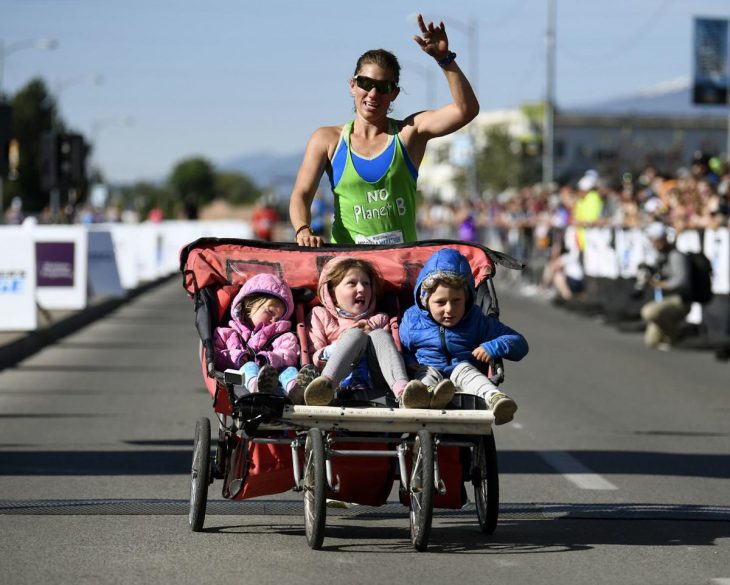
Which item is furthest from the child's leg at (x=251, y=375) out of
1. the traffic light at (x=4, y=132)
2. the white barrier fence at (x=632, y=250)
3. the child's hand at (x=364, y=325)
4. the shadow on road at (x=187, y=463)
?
the traffic light at (x=4, y=132)


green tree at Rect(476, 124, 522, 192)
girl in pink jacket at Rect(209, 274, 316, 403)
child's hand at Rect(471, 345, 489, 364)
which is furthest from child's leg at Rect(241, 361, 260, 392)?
green tree at Rect(476, 124, 522, 192)

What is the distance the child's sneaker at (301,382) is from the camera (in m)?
7.11

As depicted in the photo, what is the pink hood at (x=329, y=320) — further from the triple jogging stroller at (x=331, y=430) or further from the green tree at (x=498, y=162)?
the green tree at (x=498, y=162)

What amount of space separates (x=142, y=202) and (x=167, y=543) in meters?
129

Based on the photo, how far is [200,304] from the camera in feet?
25.5

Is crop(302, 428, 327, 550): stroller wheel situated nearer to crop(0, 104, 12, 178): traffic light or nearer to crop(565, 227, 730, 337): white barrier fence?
crop(565, 227, 730, 337): white barrier fence

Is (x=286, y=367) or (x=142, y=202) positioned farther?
(x=142, y=202)

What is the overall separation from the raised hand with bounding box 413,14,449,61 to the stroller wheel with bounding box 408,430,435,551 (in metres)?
1.98

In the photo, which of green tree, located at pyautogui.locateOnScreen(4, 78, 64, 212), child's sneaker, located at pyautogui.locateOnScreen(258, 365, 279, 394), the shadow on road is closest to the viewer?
child's sneaker, located at pyautogui.locateOnScreen(258, 365, 279, 394)

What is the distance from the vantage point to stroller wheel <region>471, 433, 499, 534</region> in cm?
726

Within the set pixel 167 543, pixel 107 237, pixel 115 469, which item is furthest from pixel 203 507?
pixel 107 237

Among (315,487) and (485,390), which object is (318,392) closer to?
(315,487)

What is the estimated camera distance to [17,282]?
19.2 metres

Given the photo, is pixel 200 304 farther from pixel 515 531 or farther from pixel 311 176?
pixel 515 531
